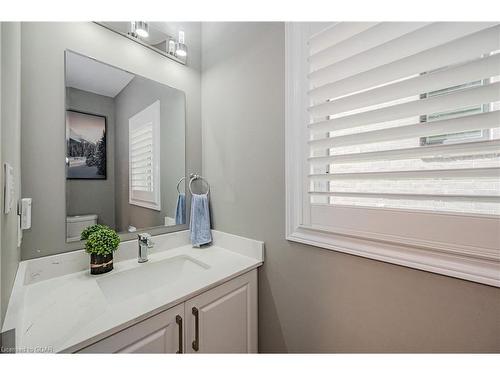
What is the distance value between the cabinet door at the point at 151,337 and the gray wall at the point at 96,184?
62cm

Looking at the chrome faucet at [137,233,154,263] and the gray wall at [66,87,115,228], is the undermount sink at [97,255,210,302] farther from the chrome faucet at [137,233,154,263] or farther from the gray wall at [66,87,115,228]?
the gray wall at [66,87,115,228]

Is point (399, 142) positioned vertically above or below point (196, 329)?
above

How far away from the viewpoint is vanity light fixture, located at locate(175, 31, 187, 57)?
1.29m

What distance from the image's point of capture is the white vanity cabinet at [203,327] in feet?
2.15

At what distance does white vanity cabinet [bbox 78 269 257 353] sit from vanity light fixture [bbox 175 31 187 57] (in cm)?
137

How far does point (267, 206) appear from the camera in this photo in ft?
3.57

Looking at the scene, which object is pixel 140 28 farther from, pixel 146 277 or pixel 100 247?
pixel 146 277

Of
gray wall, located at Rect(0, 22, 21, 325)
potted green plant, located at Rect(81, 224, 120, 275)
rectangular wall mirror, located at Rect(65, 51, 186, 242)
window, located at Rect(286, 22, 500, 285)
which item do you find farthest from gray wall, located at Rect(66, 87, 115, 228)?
window, located at Rect(286, 22, 500, 285)

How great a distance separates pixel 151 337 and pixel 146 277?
40 cm

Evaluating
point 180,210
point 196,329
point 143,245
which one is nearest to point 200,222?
point 180,210

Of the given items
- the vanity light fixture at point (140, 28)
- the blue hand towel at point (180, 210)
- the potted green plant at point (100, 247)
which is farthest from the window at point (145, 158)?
the vanity light fixture at point (140, 28)

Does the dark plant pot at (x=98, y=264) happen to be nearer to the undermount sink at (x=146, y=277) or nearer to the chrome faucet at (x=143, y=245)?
the undermount sink at (x=146, y=277)

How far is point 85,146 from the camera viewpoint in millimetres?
1006

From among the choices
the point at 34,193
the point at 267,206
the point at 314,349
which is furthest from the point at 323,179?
the point at 34,193
